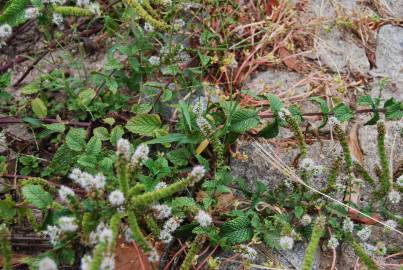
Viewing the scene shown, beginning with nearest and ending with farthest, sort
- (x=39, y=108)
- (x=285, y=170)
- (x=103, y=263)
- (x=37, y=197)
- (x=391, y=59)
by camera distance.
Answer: (x=103, y=263) → (x=37, y=197) → (x=285, y=170) → (x=39, y=108) → (x=391, y=59)

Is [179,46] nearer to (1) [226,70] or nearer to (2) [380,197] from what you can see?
(1) [226,70]

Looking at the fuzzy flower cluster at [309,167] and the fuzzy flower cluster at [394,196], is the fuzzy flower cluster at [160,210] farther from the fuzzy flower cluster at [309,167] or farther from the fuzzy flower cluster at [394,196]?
the fuzzy flower cluster at [394,196]

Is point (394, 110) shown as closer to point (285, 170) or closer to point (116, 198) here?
point (285, 170)

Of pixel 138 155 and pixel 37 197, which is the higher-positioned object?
pixel 138 155

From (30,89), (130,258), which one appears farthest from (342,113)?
(30,89)

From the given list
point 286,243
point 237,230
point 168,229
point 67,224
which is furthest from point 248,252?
point 67,224

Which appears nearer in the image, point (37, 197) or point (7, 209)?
point (37, 197)

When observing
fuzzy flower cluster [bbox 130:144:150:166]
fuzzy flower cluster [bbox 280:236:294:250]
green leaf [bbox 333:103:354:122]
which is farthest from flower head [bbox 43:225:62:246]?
green leaf [bbox 333:103:354:122]

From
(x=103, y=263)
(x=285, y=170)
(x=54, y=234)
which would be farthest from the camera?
(x=285, y=170)

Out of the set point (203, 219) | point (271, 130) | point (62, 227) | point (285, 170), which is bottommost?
point (285, 170)
